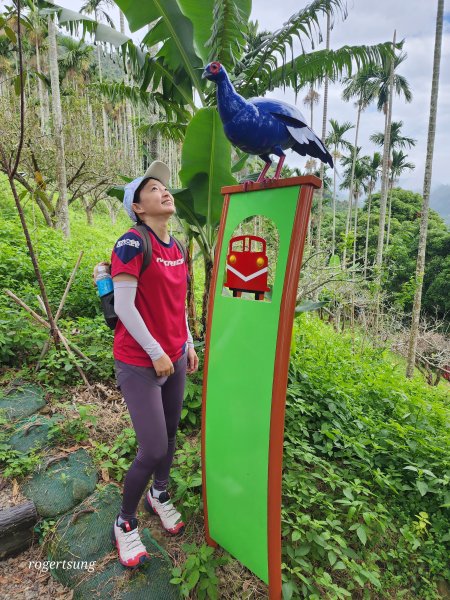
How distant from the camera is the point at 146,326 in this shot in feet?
4.94

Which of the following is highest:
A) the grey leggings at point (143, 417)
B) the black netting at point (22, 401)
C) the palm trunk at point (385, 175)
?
the palm trunk at point (385, 175)

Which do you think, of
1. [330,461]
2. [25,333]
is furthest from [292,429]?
[25,333]

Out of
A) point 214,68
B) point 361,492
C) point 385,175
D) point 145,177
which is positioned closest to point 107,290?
point 145,177

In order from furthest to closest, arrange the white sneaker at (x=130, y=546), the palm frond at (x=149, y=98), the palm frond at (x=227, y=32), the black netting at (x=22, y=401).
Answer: the palm frond at (x=149, y=98)
the palm frond at (x=227, y=32)
the black netting at (x=22, y=401)
the white sneaker at (x=130, y=546)

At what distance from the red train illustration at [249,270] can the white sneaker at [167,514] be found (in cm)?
124

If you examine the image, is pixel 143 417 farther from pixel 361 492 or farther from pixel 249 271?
pixel 361 492

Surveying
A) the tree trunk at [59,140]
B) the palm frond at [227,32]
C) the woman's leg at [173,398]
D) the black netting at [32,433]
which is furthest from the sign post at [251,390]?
the tree trunk at [59,140]

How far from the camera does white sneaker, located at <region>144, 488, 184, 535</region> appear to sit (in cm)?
192

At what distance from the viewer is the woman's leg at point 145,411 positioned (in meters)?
1.52

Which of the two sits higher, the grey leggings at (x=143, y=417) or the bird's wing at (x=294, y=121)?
the bird's wing at (x=294, y=121)

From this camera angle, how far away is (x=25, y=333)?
3.19 metres

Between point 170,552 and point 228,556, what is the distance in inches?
11.8

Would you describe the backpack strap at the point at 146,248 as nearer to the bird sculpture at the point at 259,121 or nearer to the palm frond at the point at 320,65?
the bird sculpture at the point at 259,121

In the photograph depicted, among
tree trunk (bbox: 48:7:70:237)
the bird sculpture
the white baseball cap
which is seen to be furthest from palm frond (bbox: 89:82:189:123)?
tree trunk (bbox: 48:7:70:237)
